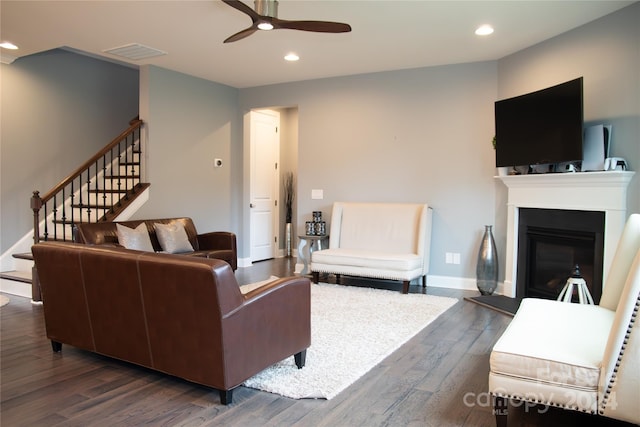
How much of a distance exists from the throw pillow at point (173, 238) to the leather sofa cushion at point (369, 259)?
152cm

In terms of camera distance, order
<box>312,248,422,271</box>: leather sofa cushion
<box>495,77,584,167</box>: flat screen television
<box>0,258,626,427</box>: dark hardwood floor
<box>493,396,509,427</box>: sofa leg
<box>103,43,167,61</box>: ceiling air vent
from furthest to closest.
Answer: <box>312,248,422,271</box>: leather sofa cushion
<box>103,43,167,61</box>: ceiling air vent
<box>495,77,584,167</box>: flat screen television
<box>0,258,626,427</box>: dark hardwood floor
<box>493,396,509,427</box>: sofa leg

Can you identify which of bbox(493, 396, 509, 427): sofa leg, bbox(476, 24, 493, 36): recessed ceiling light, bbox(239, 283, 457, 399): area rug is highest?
bbox(476, 24, 493, 36): recessed ceiling light

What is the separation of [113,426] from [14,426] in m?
0.47

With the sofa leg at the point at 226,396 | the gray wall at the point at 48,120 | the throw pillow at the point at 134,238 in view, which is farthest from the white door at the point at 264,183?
the sofa leg at the point at 226,396

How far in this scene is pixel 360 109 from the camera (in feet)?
19.5

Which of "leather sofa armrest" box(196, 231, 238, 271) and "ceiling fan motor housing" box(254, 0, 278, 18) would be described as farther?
"leather sofa armrest" box(196, 231, 238, 271)

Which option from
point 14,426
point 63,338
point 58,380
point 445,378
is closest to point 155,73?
point 63,338

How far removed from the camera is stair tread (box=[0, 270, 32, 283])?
4.82 metres

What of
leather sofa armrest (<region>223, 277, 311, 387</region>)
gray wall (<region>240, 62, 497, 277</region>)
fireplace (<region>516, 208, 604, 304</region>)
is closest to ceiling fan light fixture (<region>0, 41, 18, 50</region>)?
gray wall (<region>240, 62, 497, 277</region>)

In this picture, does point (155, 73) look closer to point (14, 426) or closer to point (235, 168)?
point (235, 168)

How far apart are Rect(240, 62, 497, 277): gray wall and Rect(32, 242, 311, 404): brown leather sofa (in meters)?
3.15

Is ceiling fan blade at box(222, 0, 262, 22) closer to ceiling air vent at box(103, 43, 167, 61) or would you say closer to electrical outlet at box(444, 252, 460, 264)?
ceiling air vent at box(103, 43, 167, 61)

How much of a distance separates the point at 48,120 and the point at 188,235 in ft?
7.92

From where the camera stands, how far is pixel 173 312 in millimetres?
2396
